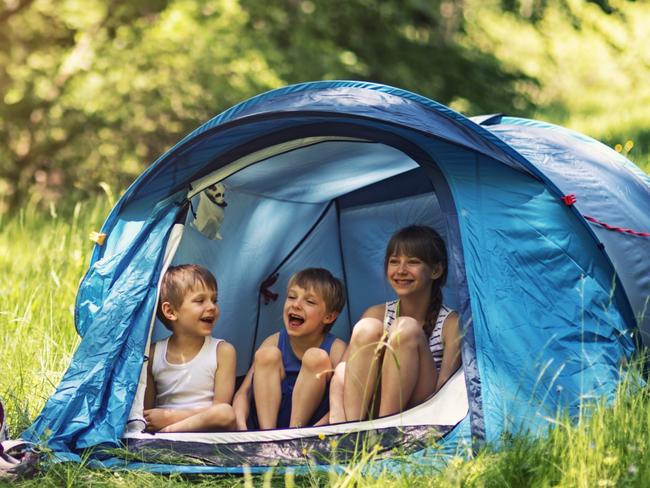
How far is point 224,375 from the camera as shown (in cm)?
370

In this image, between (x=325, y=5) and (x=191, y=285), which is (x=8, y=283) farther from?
(x=325, y=5)

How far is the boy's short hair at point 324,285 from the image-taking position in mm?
3762

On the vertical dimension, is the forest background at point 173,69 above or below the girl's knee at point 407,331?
above

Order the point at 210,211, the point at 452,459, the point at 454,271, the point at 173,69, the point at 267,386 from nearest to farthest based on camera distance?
the point at 452,459 → the point at 454,271 → the point at 267,386 → the point at 210,211 → the point at 173,69

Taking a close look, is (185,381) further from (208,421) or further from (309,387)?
(309,387)

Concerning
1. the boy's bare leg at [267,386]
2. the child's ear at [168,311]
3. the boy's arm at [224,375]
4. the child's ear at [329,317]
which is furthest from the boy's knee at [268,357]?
the child's ear at [168,311]

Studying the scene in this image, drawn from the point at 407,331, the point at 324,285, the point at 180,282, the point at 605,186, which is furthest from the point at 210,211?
the point at 605,186

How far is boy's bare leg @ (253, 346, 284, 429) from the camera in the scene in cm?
361

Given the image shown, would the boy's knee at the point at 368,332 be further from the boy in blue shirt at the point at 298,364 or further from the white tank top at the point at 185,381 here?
the white tank top at the point at 185,381

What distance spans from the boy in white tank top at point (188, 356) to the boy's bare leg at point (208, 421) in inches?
5.4

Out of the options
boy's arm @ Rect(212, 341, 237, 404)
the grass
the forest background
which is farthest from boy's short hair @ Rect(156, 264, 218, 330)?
the forest background

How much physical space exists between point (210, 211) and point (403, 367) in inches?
47.1

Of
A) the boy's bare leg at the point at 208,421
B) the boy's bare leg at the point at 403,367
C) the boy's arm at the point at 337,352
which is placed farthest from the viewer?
the boy's arm at the point at 337,352

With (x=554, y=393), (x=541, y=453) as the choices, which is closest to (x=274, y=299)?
(x=554, y=393)
